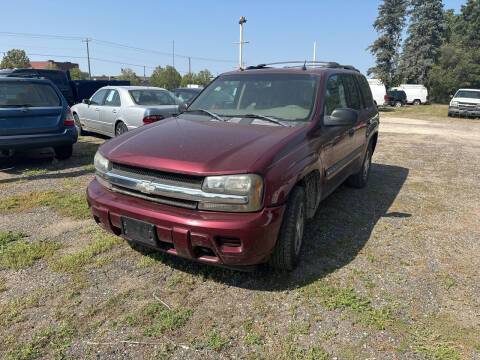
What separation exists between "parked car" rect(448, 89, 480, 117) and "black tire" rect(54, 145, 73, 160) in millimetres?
22369

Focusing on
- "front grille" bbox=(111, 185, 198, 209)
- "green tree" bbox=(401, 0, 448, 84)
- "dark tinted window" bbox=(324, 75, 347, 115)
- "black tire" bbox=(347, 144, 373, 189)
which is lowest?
"black tire" bbox=(347, 144, 373, 189)

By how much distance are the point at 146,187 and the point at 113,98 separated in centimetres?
671

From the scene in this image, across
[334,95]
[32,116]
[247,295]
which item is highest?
[334,95]

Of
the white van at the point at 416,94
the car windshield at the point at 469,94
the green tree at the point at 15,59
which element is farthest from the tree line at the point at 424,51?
the green tree at the point at 15,59

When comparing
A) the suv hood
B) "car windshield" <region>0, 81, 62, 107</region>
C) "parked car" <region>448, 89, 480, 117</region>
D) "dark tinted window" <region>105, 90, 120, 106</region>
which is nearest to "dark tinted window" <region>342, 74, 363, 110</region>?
the suv hood

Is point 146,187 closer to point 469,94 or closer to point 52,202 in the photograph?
point 52,202

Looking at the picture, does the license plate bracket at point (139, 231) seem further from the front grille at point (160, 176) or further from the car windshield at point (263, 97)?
the car windshield at point (263, 97)

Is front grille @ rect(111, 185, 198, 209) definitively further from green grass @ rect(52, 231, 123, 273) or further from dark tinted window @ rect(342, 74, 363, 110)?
dark tinted window @ rect(342, 74, 363, 110)

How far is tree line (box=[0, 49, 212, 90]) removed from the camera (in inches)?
2430

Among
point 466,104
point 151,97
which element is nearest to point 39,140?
point 151,97

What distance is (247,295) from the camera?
9.08ft

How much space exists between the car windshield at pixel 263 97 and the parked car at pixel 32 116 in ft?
11.8

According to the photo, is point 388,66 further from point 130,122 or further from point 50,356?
point 50,356

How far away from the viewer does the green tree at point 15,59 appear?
200 ft
